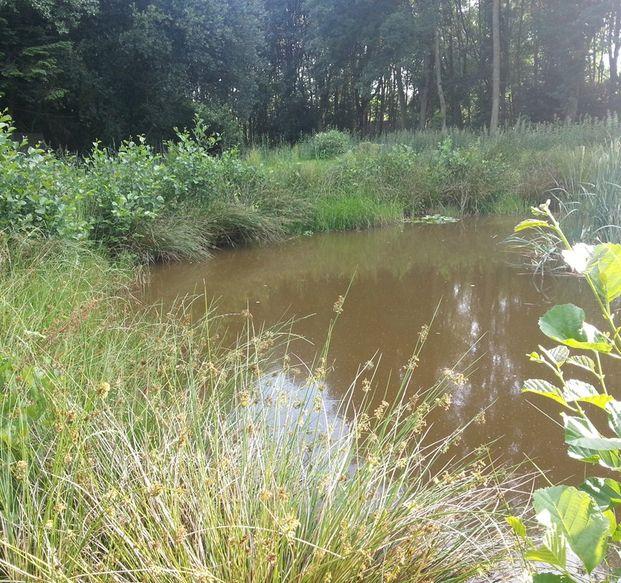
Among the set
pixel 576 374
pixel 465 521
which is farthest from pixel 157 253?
pixel 465 521

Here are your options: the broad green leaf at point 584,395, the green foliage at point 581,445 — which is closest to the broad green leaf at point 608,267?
the green foliage at point 581,445

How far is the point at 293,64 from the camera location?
22781 millimetres

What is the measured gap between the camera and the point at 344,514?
139 cm

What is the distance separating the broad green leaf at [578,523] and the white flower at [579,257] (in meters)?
0.23

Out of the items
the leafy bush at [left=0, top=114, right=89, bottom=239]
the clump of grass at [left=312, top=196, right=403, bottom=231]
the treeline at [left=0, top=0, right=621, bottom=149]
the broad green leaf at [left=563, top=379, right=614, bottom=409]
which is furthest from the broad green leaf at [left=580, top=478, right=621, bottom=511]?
the treeline at [left=0, top=0, right=621, bottom=149]

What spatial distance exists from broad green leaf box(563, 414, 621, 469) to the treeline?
543 inches

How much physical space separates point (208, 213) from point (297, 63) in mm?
17996

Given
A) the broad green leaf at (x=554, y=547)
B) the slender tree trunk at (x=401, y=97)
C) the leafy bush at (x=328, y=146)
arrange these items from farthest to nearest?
the slender tree trunk at (x=401, y=97)
the leafy bush at (x=328, y=146)
the broad green leaf at (x=554, y=547)

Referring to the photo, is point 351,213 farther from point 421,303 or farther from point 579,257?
point 579,257

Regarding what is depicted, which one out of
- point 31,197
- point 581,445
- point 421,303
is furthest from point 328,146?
point 581,445

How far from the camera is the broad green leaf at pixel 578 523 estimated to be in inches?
21.5

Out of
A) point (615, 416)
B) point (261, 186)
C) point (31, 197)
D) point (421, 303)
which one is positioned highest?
point (615, 416)

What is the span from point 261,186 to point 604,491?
23.4 ft

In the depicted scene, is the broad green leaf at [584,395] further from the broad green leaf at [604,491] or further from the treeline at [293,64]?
the treeline at [293,64]
